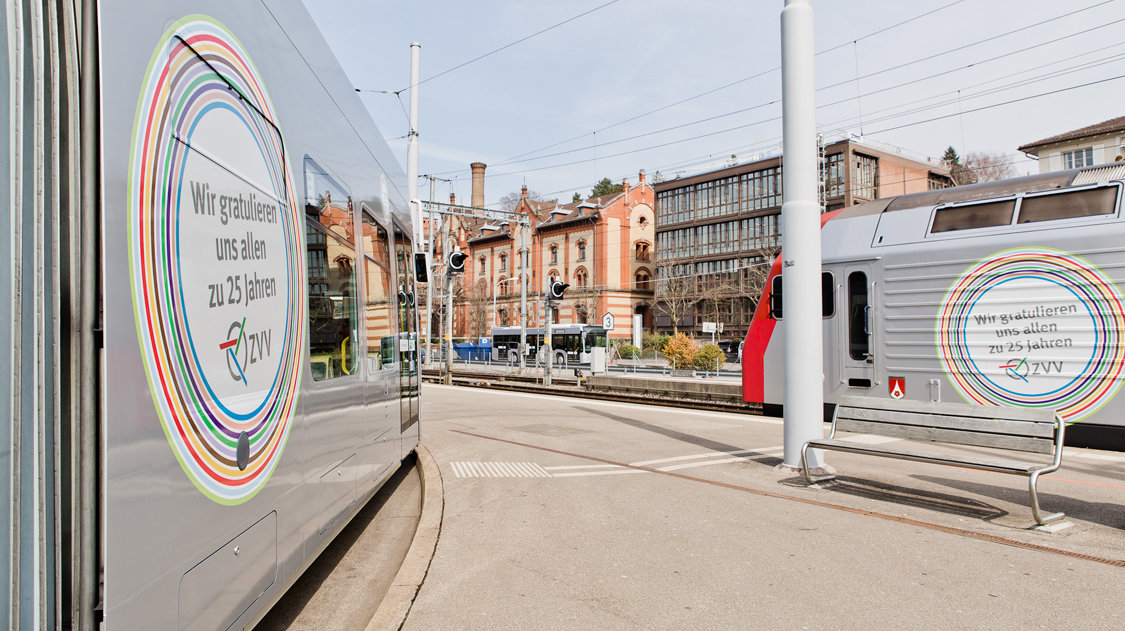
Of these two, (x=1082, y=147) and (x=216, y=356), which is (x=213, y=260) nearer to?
(x=216, y=356)

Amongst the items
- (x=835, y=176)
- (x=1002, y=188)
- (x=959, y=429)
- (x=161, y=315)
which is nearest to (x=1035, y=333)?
(x=1002, y=188)

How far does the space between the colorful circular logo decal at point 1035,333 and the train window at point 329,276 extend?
7.61 metres

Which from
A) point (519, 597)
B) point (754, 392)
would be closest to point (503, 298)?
point (754, 392)

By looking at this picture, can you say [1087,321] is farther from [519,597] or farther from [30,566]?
[30,566]

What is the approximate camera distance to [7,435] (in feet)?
5.54

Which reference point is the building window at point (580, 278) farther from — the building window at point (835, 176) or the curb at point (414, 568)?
the curb at point (414, 568)

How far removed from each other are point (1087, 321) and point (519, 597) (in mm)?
7445

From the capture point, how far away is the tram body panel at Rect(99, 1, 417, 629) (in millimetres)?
2045

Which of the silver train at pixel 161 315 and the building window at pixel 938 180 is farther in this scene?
the building window at pixel 938 180

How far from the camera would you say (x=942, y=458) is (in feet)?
20.2

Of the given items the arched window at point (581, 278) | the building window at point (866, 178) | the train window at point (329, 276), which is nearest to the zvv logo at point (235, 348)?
the train window at point (329, 276)

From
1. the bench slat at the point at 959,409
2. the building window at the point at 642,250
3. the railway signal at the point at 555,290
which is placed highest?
the building window at the point at 642,250

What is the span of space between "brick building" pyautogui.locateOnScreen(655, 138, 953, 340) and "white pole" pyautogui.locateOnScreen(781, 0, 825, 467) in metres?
42.6

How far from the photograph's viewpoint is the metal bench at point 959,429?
5621mm
